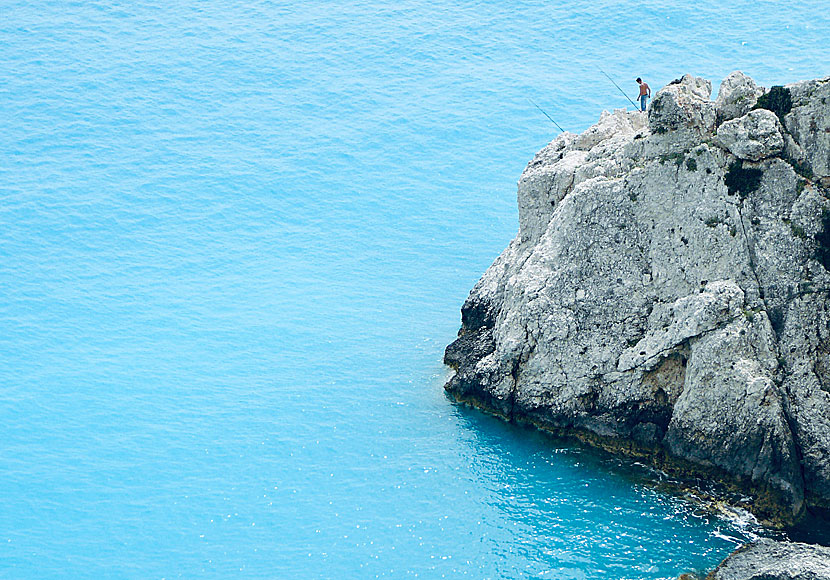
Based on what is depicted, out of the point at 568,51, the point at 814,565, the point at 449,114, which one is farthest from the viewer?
the point at 568,51

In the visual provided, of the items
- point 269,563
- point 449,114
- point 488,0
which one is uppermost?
point 488,0

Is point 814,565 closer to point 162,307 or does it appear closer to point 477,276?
point 477,276

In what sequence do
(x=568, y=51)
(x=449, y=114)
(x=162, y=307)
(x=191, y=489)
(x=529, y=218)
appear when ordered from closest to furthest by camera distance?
(x=191, y=489) < (x=529, y=218) < (x=162, y=307) < (x=449, y=114) < (x=568, y=51)

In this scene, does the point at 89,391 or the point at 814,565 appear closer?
the point at 814,565

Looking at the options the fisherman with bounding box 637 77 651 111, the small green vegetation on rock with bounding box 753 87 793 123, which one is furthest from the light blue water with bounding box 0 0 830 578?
the small green vegetation on rock with bounding box 753 87 793 123

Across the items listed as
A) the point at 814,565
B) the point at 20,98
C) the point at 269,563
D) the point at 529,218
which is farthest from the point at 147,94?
the point at 814,565

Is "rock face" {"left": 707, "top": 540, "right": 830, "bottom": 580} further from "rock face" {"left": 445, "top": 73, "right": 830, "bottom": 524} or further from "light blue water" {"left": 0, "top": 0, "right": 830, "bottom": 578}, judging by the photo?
"rock face" {"left": 445, "top": 73, "right": 830, "bottom": 524}

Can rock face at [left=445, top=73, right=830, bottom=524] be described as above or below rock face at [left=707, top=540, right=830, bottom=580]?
above
